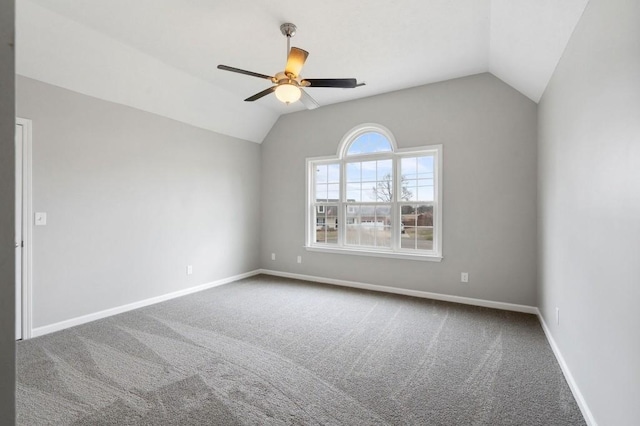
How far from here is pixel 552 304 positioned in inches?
112

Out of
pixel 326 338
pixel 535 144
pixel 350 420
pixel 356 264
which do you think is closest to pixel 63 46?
pixel 326 338

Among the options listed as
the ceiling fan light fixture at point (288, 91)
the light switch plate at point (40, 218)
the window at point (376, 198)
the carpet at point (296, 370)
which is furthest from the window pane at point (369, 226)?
the light switch plate at point (40, 218)

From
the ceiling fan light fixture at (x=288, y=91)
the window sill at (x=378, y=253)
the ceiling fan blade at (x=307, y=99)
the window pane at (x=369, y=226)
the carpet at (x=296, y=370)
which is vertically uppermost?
the ceiling fan blade at (x=307, y=99)

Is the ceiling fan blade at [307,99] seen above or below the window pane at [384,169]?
above

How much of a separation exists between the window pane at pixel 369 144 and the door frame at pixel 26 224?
395 cm

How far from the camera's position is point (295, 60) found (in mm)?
2502

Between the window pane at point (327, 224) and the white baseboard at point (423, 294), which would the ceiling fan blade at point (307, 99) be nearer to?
the window pane at point (327, 224)

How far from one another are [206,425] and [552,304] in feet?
10.1

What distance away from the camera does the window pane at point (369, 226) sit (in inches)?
186

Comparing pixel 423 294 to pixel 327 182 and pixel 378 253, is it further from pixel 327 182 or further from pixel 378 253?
pixel 327 182

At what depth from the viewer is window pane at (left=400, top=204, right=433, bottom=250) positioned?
14.3ft

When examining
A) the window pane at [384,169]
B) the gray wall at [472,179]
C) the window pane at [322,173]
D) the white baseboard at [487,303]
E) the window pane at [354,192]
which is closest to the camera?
the white baseboard at [487,303]

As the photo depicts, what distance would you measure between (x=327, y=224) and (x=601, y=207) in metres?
3.88

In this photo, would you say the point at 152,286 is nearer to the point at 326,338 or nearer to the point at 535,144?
the point at 326,338
